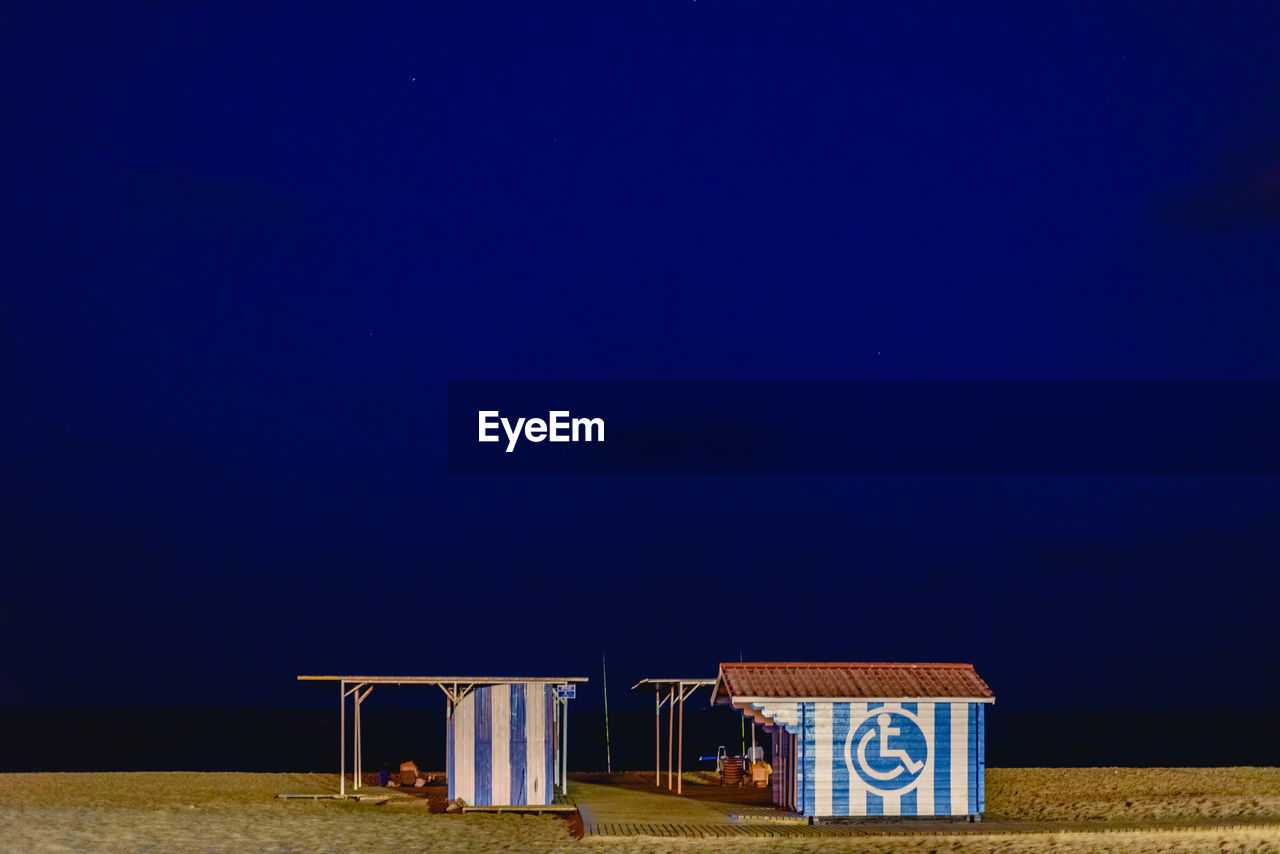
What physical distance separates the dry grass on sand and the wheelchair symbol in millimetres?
1822

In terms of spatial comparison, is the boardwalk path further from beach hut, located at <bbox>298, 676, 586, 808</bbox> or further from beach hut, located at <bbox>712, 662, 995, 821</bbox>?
beach hut, located at <bbox>298, 676, 586, 808</bbox>

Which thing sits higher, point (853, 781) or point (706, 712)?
point (853, 781)

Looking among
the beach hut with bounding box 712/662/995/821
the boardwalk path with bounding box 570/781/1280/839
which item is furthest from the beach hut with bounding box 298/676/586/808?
the beach hut with bounding box 712/662/995/821

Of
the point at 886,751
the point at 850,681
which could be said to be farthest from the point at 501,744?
the point at 886,751

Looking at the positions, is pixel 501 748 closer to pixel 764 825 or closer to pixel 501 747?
pixel 501 747

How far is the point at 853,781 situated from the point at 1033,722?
117 metres

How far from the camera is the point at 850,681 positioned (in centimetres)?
2234

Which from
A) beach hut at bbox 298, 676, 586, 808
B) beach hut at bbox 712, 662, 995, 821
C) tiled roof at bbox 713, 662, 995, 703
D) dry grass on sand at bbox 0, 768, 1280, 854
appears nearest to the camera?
dry grass on sand at bbox 0, 768, 1280, 854

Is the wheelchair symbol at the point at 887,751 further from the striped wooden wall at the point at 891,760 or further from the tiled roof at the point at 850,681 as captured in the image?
the tiled roof at the point at 850,681

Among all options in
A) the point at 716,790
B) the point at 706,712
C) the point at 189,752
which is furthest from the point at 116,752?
the point at 706,712

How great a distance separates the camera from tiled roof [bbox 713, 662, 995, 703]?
862 inches

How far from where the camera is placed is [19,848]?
19.2 m

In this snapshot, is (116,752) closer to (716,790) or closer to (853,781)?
(716,790)

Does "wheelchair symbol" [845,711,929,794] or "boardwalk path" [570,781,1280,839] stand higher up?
"wheelchair symbol" [845,711,929,794]
